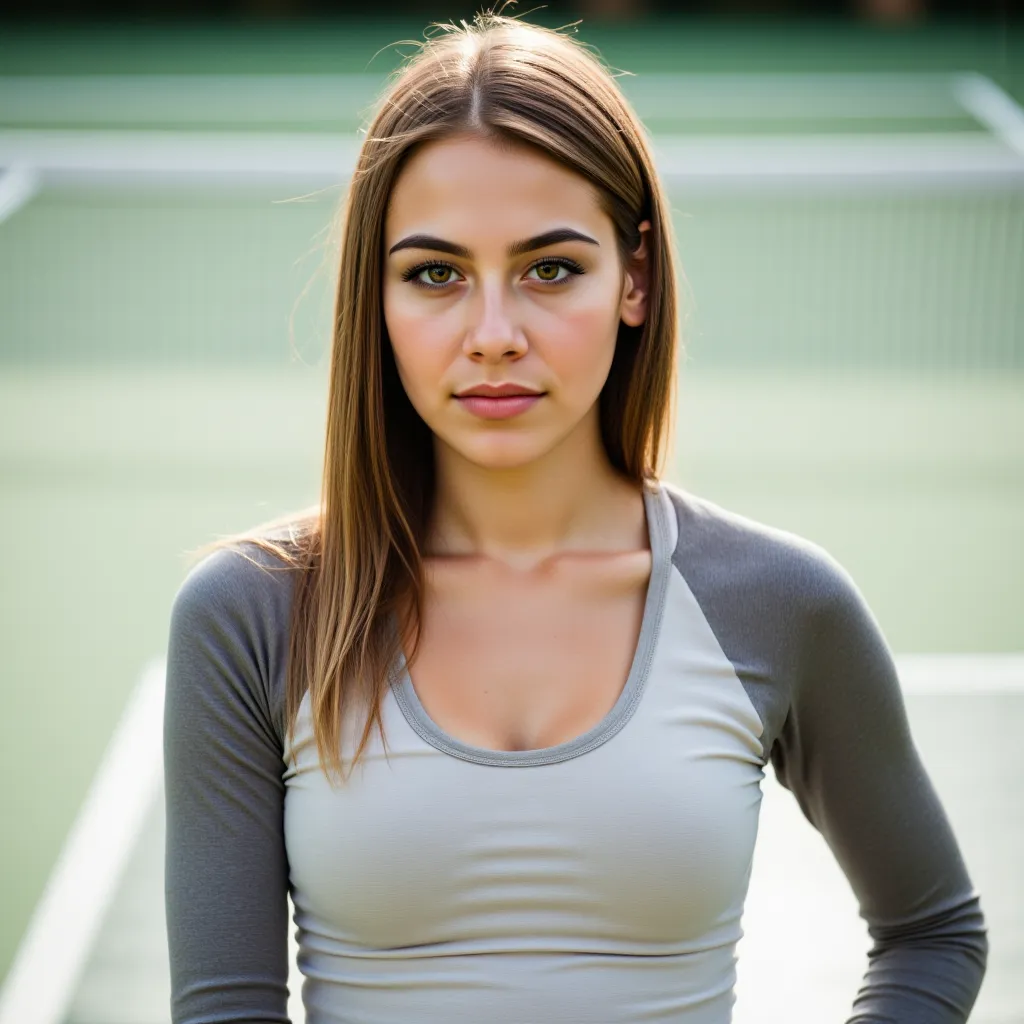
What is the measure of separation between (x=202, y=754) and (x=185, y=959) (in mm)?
240

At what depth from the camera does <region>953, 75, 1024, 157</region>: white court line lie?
7.35 metres

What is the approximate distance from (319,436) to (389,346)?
569cm

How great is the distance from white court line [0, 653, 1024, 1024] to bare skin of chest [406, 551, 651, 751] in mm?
1256

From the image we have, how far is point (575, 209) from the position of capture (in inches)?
74.0

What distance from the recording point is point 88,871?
3469mm

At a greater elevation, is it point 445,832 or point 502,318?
point 502,318

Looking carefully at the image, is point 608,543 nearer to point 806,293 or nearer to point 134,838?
point 134,838

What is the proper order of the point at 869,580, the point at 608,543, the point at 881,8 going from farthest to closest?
the point at 881,8, the point at 869,580, the point at 608,543

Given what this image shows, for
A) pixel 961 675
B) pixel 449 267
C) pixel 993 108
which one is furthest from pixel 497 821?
pixel 993 108

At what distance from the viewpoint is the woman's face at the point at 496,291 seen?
72.6 inches

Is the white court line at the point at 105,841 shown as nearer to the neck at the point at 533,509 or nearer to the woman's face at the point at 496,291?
the neck at the point at 533,509

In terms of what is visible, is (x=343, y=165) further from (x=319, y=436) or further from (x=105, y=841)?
(x=105, y=841)

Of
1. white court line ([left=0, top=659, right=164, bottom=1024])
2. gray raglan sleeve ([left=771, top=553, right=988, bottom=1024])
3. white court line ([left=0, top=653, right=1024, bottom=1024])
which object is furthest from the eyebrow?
white court line ([left=0, top=659, right=164, bottom=1024])

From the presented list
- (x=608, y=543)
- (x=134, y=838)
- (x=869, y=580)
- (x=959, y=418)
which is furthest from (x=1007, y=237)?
(x=608, y=543)
